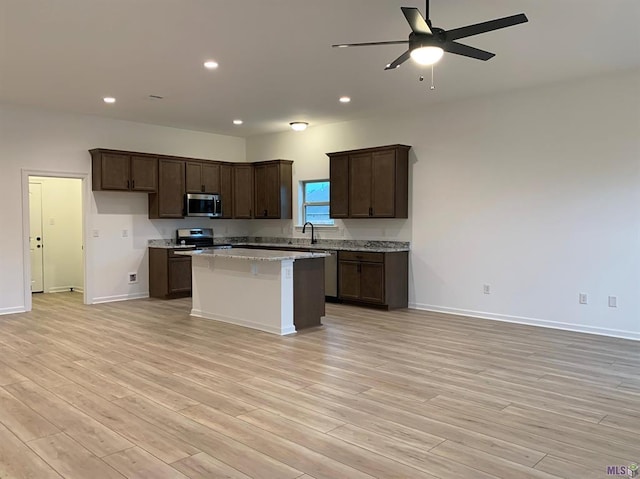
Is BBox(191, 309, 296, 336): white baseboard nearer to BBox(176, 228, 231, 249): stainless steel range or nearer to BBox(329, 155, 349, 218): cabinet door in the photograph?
BBox(176, 228, 231, 249): stainless steel range

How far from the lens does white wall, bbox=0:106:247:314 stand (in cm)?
685

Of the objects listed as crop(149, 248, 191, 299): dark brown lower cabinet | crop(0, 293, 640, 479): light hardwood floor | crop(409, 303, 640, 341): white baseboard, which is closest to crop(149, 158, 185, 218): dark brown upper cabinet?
crop(149, 248, 191, 299): dark brown lower cabinet

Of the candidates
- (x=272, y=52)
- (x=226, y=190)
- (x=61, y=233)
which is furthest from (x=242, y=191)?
(x=272, y=52)

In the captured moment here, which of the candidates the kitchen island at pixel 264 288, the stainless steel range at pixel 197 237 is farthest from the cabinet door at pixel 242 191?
the kitchen island at pixel 264 288

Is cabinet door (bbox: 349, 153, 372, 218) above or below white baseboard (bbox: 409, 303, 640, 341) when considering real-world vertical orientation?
above

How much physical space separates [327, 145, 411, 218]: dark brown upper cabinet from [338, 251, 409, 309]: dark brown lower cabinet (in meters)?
0.65

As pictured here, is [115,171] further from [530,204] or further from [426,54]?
[530,204]

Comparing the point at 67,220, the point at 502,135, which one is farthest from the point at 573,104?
the point at 67,220

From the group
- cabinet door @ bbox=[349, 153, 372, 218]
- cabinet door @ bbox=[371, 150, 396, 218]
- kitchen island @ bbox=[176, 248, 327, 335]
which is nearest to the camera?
kitchen island @ bbox=[176, 248, 327, 335]

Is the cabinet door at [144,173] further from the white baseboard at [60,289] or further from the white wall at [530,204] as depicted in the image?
the white wall at [530,204]

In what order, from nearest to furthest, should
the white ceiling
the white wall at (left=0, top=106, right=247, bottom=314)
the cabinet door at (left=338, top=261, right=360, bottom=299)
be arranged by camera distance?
the white ceiling < the white wall at (left=0, top=106, right=247, bottom=314) < the cabinet door at (left=338, top=261, right=360, bottom=299)

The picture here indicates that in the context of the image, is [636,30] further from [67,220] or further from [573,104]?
[67,220]

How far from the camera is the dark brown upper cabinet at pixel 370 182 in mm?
7199

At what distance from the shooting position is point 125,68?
17.2 ft
